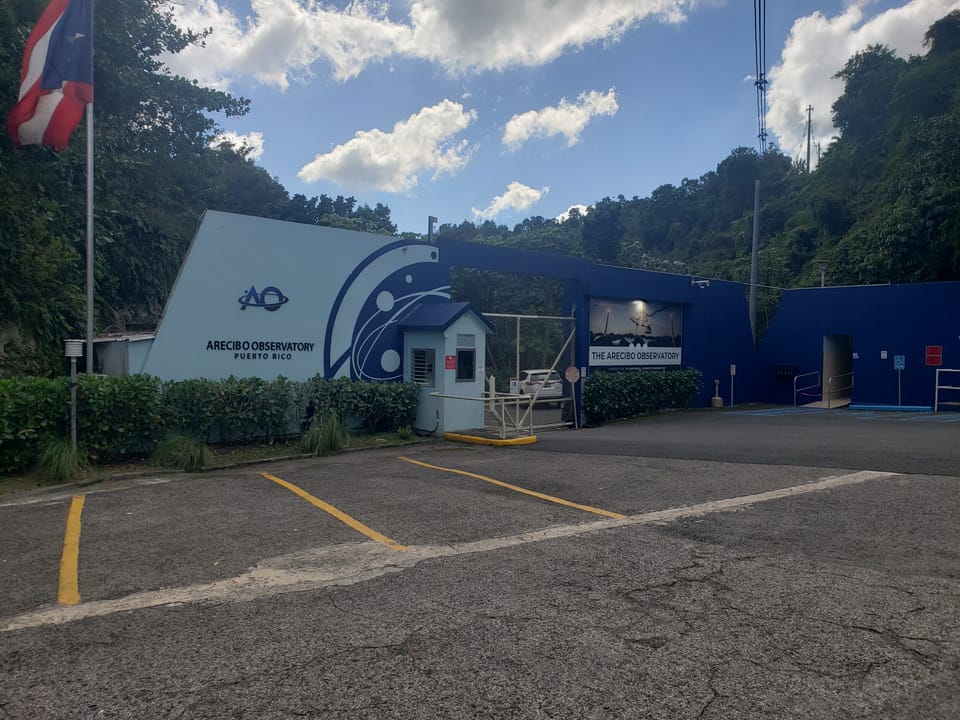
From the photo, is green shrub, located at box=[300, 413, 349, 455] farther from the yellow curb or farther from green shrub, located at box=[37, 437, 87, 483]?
green shrub, located at box=[37, 437, 87, 483]

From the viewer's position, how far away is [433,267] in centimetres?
1510

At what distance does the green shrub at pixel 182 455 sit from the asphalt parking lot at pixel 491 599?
1584 mm

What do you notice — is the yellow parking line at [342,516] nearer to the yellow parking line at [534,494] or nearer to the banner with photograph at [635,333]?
the yellow parking line at [534,494]

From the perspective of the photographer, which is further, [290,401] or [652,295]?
[652,295]

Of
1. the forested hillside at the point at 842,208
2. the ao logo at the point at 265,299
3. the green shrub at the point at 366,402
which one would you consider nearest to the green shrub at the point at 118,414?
the ao logo at the point at 265,299

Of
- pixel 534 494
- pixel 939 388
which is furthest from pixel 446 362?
pixel 939 388

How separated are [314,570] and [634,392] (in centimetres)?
1547

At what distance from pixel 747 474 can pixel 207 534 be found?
266 inches

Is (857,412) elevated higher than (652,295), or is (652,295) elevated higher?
(652,295)

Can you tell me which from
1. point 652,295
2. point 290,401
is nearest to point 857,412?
point 652,295

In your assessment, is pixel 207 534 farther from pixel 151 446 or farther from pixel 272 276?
pixel 272 276

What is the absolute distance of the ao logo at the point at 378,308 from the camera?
13594 millimetres

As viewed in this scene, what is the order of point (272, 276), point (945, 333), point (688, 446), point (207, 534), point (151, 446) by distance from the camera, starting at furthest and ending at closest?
1. point (945, 333)
2. point (272, 276)
3. point (688, 446)
4. point (151, 446)
5. point (207, 534)

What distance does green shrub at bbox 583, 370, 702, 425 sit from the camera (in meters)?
18.2
